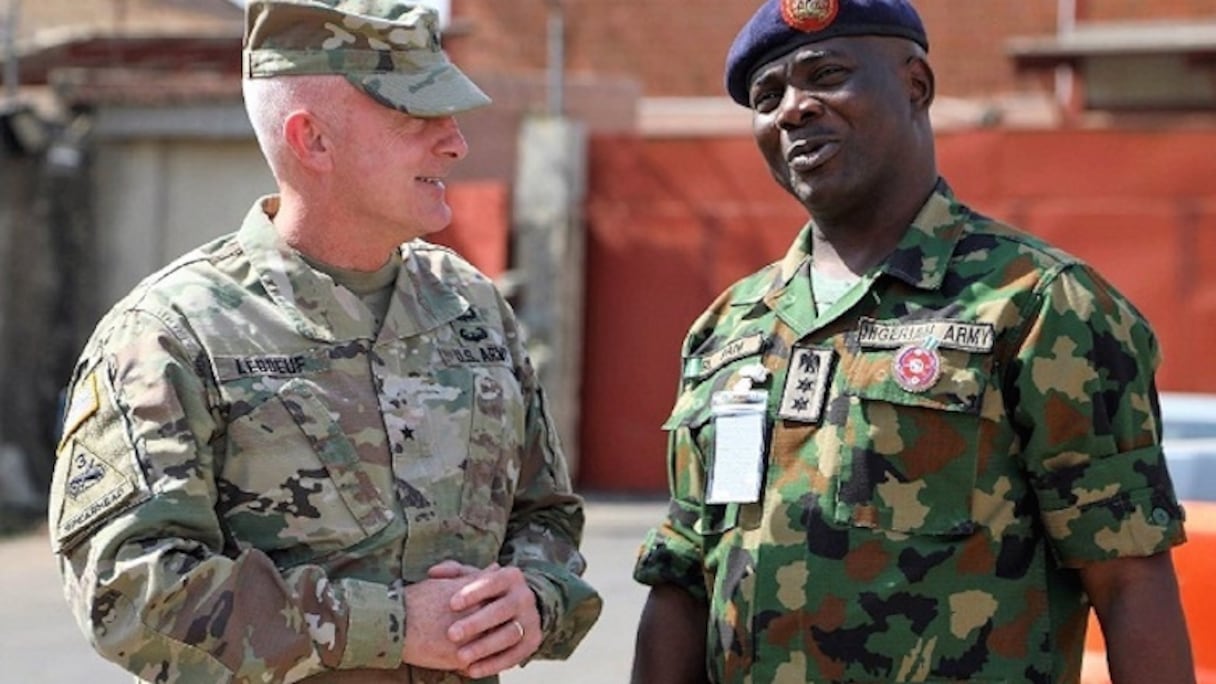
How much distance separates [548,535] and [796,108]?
785 millimetres

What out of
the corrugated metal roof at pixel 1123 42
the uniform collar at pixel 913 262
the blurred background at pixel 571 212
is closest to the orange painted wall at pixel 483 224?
the blurred background at pixel 571 212

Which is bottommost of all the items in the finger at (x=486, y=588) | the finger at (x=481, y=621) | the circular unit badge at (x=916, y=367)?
the finger at (x=481, y=621)

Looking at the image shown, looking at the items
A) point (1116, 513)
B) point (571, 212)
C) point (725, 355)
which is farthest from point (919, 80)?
point (571, 212)

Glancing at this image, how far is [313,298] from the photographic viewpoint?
2.62m

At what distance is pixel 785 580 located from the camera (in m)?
2.61

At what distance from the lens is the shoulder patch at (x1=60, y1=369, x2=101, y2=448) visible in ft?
8.09

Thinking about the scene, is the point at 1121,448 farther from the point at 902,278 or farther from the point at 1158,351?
the point at 902,278

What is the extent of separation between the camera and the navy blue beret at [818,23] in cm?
262

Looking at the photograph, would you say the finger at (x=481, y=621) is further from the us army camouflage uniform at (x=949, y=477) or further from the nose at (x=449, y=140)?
the nose at (x=449, y=140)

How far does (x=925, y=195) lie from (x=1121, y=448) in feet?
1.65

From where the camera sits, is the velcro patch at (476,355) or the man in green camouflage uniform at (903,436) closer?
the man in green camouflage uniform at (903,436)

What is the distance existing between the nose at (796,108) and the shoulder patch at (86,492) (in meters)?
1.10

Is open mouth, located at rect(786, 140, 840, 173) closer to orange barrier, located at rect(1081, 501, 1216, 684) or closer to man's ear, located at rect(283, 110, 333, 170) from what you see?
man's ear, located at rect(283, 110, 333, 170)

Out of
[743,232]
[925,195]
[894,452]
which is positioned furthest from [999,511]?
[743,232]
